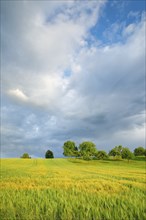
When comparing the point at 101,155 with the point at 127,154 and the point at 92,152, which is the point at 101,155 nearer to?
the point at 92,152

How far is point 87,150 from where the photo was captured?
83.8 metres

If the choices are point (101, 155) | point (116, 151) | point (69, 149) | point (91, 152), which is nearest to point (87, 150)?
point (91, 152)

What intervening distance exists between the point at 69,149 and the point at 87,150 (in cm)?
2108

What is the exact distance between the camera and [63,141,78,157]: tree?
327 ft

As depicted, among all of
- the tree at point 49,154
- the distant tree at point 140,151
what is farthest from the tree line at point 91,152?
the distant tree at point 140,151

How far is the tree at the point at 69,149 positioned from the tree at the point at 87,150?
1390 cm

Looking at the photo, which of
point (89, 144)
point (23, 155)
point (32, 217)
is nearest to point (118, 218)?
point (32, 217)

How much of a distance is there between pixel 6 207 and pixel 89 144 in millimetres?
81212

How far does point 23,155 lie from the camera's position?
15075cm

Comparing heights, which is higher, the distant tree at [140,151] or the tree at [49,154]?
the distant tree at [140,151]

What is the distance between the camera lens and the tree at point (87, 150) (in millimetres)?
81062

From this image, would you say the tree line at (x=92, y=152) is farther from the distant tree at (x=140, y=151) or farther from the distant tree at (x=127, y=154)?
the distant tree at (x=140, y=151)

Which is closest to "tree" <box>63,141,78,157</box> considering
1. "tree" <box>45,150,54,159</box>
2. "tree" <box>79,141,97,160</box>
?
"tree" <box>79,141,97,160</box>

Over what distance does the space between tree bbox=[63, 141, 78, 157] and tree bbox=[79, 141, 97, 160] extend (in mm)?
13902
